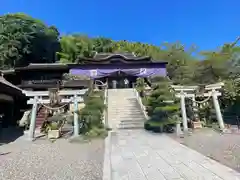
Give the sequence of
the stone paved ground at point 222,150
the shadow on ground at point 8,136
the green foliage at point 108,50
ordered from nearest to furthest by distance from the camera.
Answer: the stone paved ground at point 222,150, the shadow on ground at point 8,136, the green foliage at point 108,50

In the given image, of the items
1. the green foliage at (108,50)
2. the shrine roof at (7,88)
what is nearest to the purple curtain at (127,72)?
the green foliage at (108,50)

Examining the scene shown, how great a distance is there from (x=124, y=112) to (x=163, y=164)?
7035mm

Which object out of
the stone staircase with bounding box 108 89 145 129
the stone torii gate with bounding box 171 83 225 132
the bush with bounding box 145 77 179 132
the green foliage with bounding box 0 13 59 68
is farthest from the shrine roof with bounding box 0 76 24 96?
the green foliage with bounding box 0 13 59 68

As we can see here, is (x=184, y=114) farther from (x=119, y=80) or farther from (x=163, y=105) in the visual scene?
(x=119, y=80)

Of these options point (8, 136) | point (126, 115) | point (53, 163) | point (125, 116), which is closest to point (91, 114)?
point (125, 116)

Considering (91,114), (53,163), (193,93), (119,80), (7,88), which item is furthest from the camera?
(119,80)

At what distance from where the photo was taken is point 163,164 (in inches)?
169

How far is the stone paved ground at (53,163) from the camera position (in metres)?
3.89

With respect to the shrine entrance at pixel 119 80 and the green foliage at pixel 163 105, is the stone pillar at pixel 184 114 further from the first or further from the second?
the shrine entrance at pixel 119 80

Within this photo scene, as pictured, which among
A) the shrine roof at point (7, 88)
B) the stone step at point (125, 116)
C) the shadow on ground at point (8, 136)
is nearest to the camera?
the shadow on ground at point (8, 136)

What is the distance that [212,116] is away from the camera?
10.3 meters

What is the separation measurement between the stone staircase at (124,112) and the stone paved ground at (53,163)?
3.34 metres

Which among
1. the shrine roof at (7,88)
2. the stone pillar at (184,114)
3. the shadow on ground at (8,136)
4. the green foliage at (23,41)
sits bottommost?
the shadow on ground at (8,136)

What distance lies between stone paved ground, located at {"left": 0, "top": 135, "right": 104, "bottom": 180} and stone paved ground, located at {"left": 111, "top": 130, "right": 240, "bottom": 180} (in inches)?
22.1
